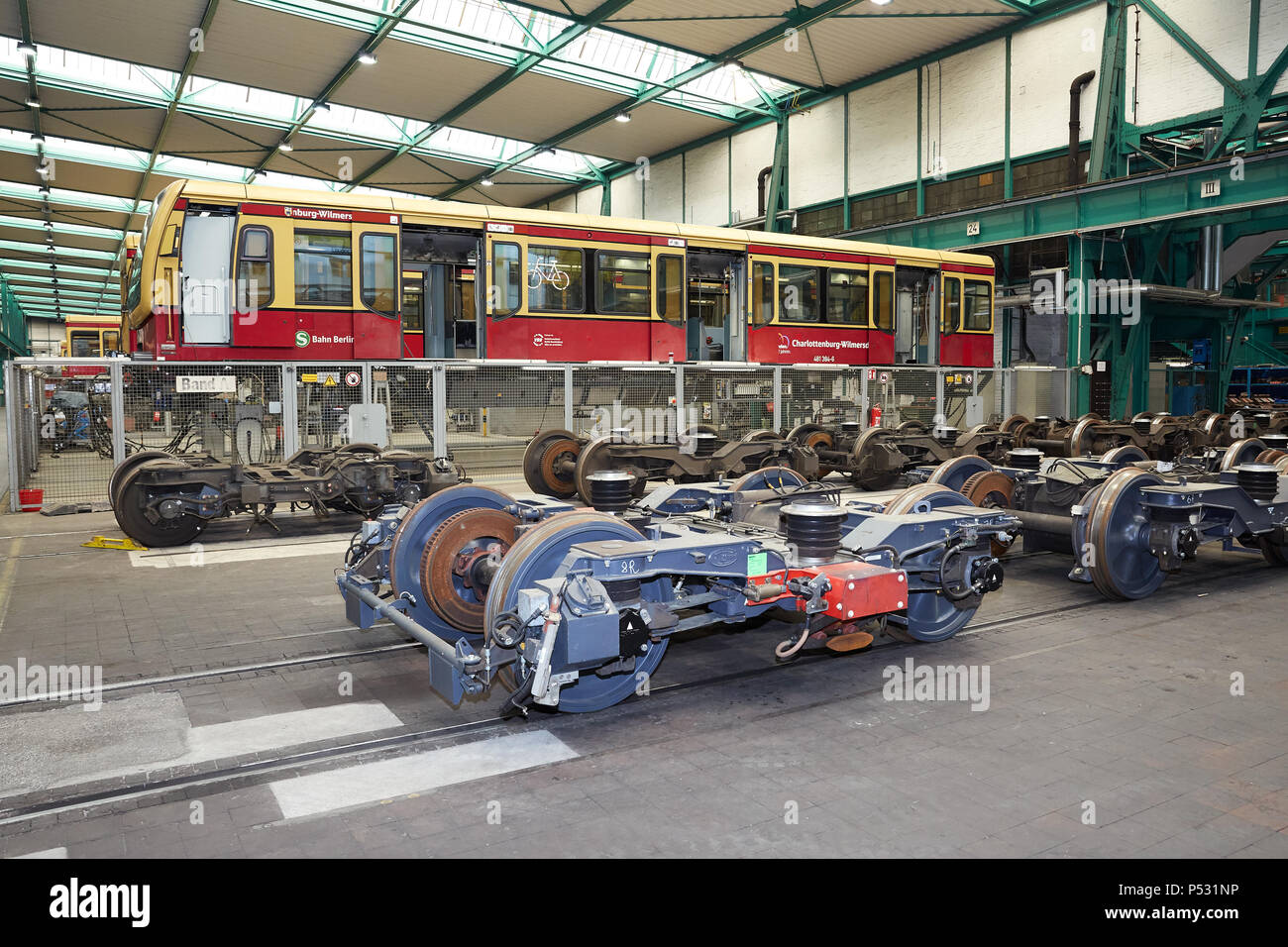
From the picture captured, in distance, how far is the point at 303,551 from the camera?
28.2ft

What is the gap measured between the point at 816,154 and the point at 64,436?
20108 millimetres

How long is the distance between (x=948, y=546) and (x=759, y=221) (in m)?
22.8

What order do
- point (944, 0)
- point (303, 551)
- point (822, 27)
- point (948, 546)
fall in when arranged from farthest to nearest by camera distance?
point (822, 27), point (944, 0), point (303, 551), point (948, 546)

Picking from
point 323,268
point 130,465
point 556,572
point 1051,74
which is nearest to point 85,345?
point 323,268

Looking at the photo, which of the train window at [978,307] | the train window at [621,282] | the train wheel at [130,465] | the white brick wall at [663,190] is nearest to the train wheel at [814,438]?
the train window at [621,282]

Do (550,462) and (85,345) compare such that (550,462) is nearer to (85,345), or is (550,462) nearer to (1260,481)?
(1260,481)

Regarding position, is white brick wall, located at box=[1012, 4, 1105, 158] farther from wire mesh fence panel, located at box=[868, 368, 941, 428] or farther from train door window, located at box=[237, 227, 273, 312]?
train door window, located at box=[237, 227, 273, 312]

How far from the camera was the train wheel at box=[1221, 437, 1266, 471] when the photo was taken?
327 inches

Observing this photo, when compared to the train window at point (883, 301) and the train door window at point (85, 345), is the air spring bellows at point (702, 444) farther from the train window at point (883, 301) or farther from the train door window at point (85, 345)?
the train door window at point (85, 345)

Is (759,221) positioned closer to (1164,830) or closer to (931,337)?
(931,337)

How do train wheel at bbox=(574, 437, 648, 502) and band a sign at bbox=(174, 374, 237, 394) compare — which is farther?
train wheel at bbox=(574, 437, 648, 502)

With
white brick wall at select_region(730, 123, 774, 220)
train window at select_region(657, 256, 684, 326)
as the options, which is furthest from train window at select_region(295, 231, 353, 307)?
white brick wall at select_region(730, 123, 774, 220)

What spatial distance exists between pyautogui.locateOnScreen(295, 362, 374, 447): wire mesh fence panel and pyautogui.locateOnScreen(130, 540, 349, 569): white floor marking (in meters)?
2.20
